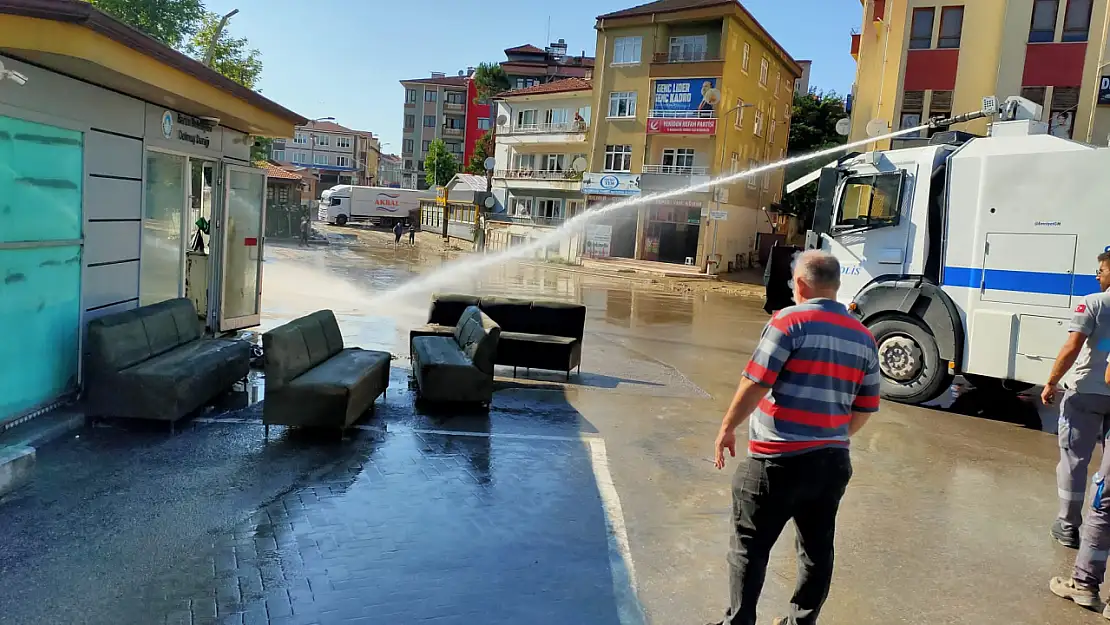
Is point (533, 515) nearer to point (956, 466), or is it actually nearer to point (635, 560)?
point (635, 560)

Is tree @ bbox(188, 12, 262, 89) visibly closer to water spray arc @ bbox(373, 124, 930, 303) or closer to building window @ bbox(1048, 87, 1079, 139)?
water spray arc @ bbox(373, 124, 930, 303)

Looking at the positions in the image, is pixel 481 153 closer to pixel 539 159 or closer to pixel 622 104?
pixel 539 159

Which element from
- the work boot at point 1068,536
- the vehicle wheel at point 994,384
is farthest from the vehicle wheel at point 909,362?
the work boot at point 1068,536

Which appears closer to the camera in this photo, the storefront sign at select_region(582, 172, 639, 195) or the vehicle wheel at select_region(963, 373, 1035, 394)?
the vehicle wheel at select_region(963, 373, 1035, 394)

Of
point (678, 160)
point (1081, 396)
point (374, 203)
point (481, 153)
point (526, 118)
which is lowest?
point (1081, 396)

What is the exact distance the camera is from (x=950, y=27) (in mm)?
25188

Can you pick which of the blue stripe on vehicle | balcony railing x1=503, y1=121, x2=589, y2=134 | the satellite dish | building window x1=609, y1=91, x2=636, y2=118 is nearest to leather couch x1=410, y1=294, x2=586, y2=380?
the blue stripe on vehicle

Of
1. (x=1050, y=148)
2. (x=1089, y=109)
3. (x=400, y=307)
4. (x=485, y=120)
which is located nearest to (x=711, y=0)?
(x=1089, y=109)

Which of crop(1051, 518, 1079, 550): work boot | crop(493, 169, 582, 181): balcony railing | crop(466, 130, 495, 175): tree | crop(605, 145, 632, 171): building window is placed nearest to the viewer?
crop(1051, 518, 1079, 550): work boot

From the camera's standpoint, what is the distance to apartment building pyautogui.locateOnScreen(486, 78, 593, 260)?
1848 inches

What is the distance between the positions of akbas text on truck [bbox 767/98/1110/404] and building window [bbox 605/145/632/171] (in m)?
31.9

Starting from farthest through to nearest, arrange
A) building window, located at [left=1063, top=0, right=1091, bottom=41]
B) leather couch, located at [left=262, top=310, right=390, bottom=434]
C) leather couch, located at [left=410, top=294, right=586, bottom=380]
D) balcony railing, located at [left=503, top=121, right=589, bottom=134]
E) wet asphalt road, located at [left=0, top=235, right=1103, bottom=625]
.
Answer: balcony railing, located at [left=503, top=121, right=589, bottom=134] → building window, located at [left=1063, top=0, right=1091, bottom=41] → leather couch, located at [left=410, top=294, right=586, bottom=380] → leather couch, located at [left=262, top=310, right=390, bottom=434] → wet asphalt road, located at [left=0, top=235, right=1103, bottom=625]

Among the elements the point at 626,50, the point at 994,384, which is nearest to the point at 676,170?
the point at 626,50

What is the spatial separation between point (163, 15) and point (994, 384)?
29265mm
